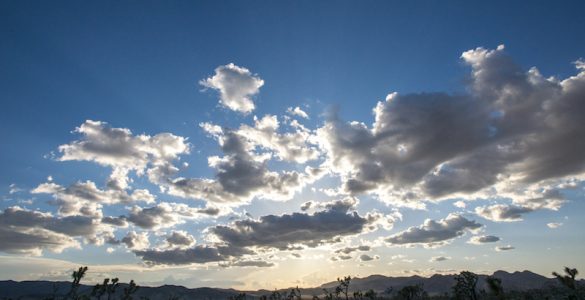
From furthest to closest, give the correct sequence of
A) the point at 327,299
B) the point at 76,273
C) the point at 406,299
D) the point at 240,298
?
the point at 240,298 < the point at 327,299 < the point at 406,299 < the point at 76,273

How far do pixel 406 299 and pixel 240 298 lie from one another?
6576 centimetres

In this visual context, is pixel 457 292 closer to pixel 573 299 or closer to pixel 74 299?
pixel 573 299

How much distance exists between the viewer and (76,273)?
63.0 meters

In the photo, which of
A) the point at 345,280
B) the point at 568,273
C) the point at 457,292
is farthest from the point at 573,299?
the point at 345,280

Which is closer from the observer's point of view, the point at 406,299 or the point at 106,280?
the point at 106,280

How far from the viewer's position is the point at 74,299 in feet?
256

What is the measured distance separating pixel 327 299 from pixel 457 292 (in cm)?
5474

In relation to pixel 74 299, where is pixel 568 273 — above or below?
above

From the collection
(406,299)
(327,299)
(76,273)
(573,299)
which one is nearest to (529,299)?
(406,299)

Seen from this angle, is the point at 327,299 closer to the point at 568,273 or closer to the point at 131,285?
the point at 131,285

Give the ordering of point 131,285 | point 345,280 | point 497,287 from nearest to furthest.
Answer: point 497,287
point 131,285
point 345,280

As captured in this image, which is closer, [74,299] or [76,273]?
[76,273]

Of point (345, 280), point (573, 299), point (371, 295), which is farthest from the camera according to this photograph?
point (345, 280)

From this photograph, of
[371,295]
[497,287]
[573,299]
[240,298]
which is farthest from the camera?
[240,298]
